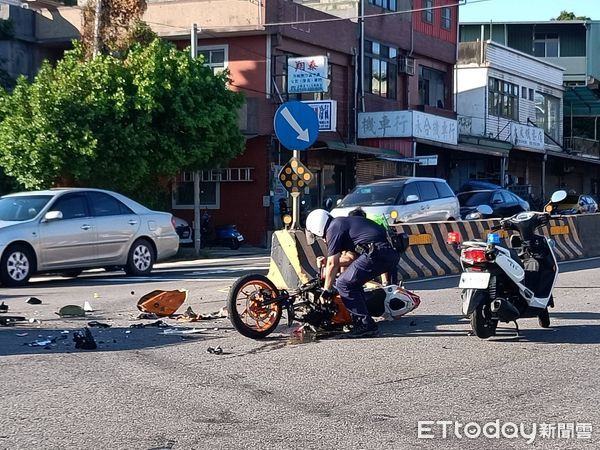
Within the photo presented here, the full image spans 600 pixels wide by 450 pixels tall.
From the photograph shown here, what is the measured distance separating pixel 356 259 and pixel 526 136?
117 ft

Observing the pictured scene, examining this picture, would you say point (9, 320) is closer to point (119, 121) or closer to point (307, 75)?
point (119, 121)

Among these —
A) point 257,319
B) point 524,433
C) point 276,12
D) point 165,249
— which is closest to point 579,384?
point 524,433

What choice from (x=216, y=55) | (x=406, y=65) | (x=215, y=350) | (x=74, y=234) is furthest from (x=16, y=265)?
(x=406, y=65)

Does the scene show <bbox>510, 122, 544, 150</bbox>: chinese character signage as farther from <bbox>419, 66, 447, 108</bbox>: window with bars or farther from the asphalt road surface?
the asphalt road surface

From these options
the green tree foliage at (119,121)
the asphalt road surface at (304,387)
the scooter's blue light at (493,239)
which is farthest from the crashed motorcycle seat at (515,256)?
the green tree foliage at (119,121)

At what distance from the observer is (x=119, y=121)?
2347 centimetres

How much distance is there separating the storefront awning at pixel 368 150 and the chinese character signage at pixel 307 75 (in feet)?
7.29

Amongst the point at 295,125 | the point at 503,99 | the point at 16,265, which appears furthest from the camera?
the point at 503,99

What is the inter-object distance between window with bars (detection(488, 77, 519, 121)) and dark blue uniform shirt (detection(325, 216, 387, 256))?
3531 cm

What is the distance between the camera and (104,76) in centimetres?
2366

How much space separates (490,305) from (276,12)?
21.7 meters

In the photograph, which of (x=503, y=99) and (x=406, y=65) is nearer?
(x=406, y=65)

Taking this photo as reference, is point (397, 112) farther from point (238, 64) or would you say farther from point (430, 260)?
point (430, 260)

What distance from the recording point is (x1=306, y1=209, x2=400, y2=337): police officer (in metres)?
10.2
